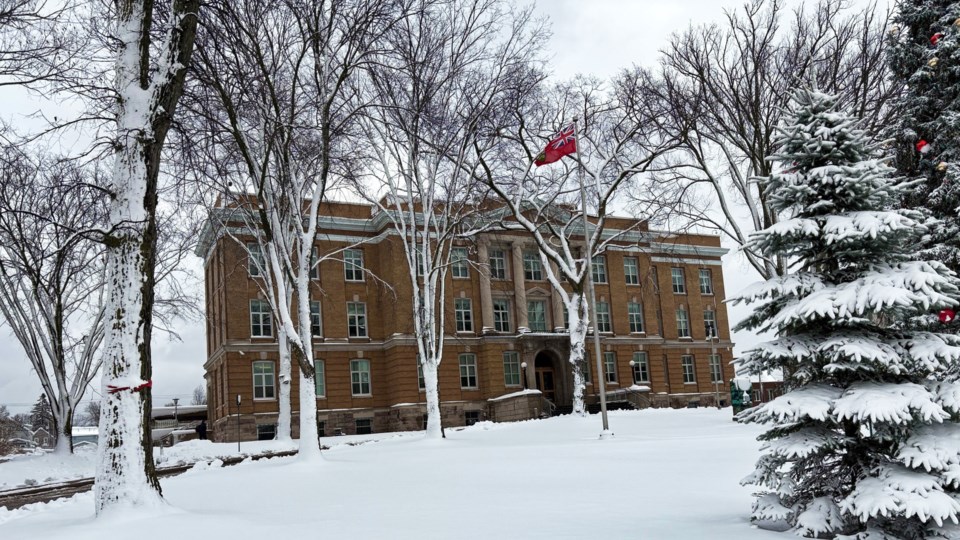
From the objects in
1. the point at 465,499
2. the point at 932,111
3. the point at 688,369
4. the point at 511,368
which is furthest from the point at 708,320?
the point at 465,499

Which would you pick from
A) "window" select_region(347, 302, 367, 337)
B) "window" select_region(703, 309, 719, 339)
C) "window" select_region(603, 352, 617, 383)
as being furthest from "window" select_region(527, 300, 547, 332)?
"window" select_region(703, 309, 719, 339)

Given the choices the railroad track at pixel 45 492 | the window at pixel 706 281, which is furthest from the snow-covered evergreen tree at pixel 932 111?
the window at pixel 706 281

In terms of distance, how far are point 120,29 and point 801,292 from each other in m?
9.14

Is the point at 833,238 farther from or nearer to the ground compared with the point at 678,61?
nearer to the ground

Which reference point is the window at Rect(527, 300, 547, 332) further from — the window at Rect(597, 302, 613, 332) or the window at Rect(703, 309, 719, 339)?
the window at Rect(703, 309, 719, 339)

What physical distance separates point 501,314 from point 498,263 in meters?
3.18

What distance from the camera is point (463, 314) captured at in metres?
45.8

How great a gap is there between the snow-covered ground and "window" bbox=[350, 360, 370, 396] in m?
24.3

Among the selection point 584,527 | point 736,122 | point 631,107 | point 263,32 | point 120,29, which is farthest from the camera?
point 631,107

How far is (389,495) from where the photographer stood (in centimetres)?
1098

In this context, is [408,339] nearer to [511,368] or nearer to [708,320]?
[511,368]

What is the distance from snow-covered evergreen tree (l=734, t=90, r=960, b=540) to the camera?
622 centimetres

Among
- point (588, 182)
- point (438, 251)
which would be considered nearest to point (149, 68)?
point (438, 251)

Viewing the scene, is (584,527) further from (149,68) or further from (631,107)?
(631,107)
